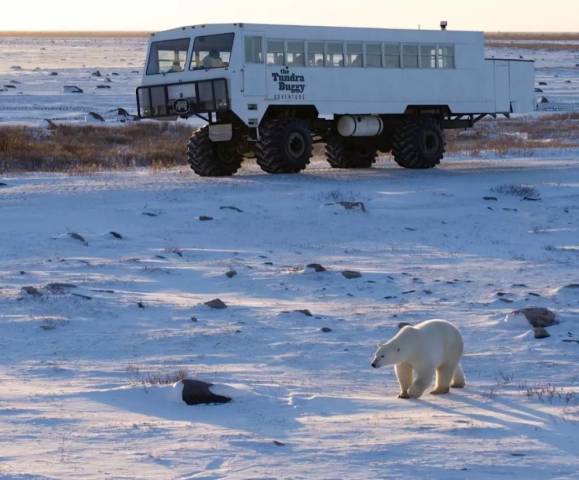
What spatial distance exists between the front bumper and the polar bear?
50.2 ft

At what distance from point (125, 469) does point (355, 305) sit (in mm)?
7014

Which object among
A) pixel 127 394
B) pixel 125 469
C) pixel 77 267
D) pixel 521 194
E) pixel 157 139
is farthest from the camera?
pixel 157 139

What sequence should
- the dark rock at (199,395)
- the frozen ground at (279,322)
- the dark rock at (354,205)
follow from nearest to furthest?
the frozen ground at (279,322), the dark rock at (199,395), the dark rock at (354,205)

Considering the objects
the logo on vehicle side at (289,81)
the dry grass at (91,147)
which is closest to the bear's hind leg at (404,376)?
the logo on vehicle side at (289,81)

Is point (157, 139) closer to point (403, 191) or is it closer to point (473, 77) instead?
point (473, 77)

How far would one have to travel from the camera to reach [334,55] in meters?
26.7

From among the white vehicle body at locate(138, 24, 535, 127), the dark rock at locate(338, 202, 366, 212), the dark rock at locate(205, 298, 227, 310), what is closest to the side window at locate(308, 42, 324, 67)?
the white vehicle body at locate(138, 24, 535, 127)

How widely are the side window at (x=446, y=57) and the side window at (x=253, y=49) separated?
5.32m

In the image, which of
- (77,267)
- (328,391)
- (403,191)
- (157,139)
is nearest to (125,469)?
(328,391)

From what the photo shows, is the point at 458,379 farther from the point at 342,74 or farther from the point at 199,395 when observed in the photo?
the point at 342,74

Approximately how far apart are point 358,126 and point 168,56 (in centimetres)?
432

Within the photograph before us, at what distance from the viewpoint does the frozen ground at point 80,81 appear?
4872 cm

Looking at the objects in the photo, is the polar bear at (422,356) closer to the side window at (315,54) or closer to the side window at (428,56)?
the side window at (315,54)

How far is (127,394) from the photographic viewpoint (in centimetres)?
932
